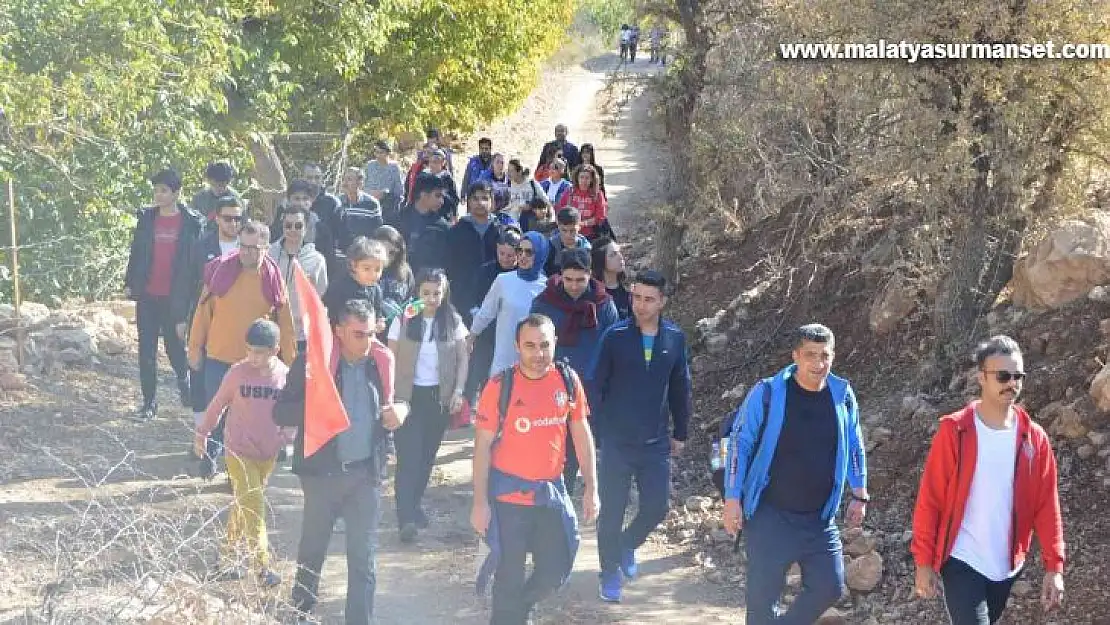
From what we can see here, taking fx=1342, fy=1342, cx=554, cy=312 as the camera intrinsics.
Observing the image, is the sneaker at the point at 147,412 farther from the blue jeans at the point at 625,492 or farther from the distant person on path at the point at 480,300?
the blue jeans at the point at 625,492

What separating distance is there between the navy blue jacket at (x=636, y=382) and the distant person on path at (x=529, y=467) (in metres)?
1.08

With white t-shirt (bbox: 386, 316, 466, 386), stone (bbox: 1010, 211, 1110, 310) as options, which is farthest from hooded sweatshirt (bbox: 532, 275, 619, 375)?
stone (bbox: 1010, 211, 1110, 310)

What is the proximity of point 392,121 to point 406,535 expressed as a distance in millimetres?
14937

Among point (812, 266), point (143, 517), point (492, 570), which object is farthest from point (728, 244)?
point (143, 517)

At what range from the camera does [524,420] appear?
629cm

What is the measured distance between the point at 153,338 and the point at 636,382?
4626 mm

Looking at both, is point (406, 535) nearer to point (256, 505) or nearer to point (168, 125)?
point (256, 505)

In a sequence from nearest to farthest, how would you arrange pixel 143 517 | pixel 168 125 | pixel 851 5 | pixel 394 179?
pixel 143 517 < pixel 851 5 < pixel 168 125 < pixel 394 179

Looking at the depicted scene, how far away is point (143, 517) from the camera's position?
548 centimetres

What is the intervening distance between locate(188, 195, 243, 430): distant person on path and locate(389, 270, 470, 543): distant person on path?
1586mm

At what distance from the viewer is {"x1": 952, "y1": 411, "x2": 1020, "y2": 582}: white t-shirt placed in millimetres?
5488

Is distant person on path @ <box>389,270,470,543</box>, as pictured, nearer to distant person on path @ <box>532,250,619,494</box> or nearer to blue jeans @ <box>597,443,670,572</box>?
distant person on path @ <box>532,250,619,494</box>

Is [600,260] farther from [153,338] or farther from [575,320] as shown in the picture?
[153,338]

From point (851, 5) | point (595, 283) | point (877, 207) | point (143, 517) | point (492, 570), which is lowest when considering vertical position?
point (492, 570)
